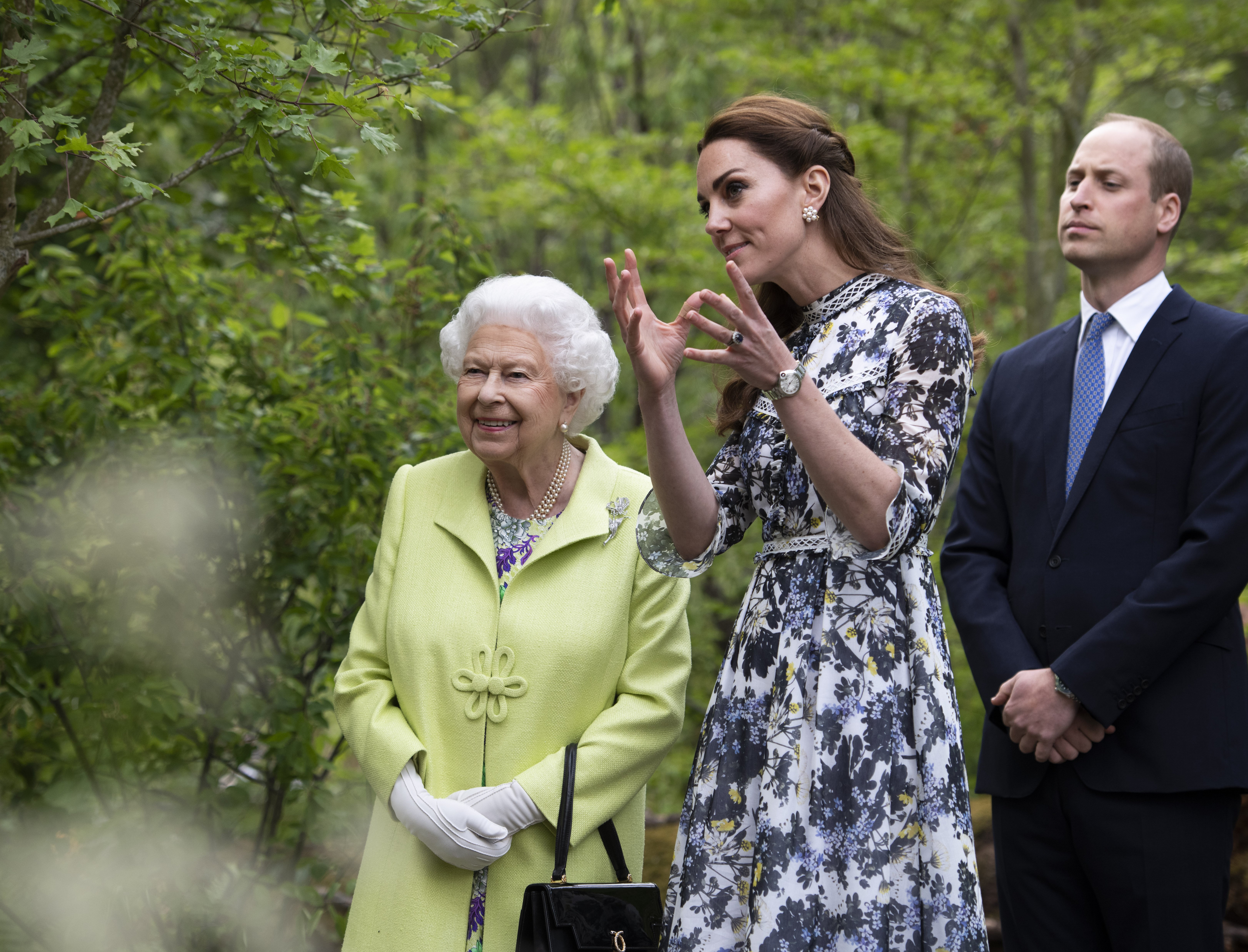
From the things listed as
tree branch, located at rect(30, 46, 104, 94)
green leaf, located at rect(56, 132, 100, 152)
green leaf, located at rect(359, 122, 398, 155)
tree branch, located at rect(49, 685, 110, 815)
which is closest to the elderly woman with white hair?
green leaf, located at rect(359, 122, 398, 155)

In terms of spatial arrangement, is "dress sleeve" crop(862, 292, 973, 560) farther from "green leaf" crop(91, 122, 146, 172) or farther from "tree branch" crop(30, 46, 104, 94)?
"tree branch" crop(30, 46, 104, 94)

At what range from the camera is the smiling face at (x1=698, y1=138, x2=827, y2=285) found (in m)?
2.17

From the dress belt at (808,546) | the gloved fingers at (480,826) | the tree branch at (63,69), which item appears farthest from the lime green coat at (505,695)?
the tree branch at (63,69)

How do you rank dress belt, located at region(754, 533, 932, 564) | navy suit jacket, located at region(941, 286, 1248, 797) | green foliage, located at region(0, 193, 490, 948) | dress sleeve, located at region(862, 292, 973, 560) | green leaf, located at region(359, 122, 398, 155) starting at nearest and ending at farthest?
dress sleeve, located at region(862, 292, 973, 560), dress belt, located at region(754, 533, 932, 564), navy suit jacket, located at region(941, 286, 1248, 797), green leaf, located at region(359, 122, 398, 155), green foliage, located at region(0, 193, 490, 948)

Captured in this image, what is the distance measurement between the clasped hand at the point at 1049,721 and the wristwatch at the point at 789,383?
984mm

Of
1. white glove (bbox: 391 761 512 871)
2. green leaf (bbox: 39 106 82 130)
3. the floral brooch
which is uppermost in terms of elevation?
green leaf (bbox: 39 106 82 130)

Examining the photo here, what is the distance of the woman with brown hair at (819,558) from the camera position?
190 centimetres

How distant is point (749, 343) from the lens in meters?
1.81

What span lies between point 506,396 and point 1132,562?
143 cm

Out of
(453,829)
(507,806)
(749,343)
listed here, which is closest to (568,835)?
(507,806)

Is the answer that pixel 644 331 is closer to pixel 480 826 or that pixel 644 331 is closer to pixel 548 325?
pixel 548 325

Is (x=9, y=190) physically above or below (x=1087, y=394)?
above

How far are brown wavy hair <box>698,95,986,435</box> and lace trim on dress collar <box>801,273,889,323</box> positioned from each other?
2 cm

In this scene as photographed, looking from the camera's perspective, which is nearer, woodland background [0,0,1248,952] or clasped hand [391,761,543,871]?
clasped hand [391,761,543,871]
